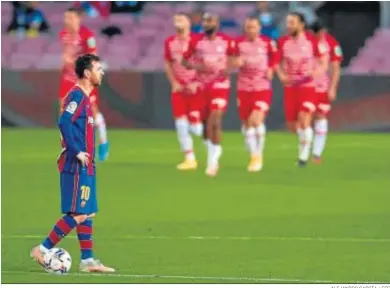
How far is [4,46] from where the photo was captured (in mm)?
30547

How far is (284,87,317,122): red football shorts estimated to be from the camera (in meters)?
21.3

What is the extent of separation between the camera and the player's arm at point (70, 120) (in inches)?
442

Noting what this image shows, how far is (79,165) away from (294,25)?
10232 mm

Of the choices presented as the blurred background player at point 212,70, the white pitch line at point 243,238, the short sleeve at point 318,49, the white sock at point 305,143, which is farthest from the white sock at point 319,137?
the white pitch line at point 243,238

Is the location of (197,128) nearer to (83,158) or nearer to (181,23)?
(181,23)

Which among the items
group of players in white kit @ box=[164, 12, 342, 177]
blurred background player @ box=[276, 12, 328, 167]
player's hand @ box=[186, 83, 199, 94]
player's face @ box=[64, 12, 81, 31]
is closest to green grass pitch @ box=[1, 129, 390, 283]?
group of players in white kit @ box=[164, 12, 342, 177]

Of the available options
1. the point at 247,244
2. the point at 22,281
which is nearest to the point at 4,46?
the point at 247,244

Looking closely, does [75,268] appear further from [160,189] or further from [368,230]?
[160,189]

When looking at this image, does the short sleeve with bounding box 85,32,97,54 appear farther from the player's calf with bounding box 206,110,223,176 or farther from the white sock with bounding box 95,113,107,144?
the player's calf with bounding box 206,110,223,176

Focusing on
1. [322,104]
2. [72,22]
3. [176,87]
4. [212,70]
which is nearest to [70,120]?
[212,70]

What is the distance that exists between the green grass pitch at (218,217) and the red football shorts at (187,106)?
0.71 meters

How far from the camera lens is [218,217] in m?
15.2

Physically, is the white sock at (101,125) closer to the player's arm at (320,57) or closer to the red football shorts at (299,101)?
the red football shorts at (299,101)

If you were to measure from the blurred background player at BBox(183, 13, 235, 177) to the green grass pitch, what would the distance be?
452 millimetres
